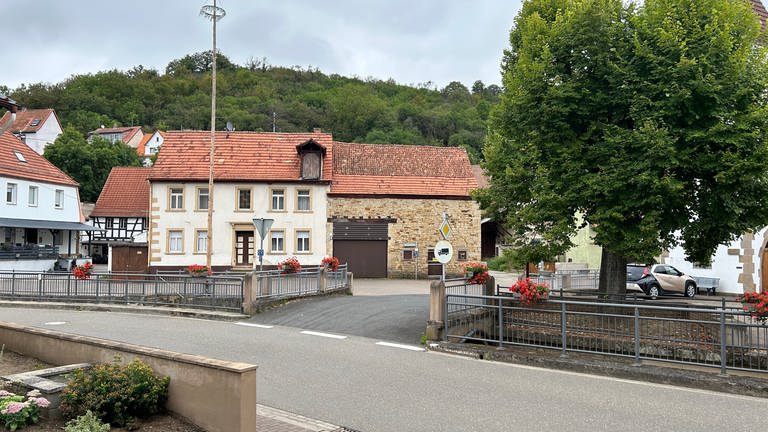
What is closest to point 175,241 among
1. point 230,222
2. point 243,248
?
point 230,222

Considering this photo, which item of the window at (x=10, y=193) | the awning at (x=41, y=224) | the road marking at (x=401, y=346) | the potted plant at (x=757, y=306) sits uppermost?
the window at (x=10, y=193)

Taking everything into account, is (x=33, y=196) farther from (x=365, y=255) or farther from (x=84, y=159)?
(x=365, y=255)

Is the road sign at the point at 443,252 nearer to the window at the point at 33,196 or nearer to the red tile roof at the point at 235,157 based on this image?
the red tile roof at the point at 235,157

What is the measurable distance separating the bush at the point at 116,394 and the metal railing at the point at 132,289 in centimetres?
1118

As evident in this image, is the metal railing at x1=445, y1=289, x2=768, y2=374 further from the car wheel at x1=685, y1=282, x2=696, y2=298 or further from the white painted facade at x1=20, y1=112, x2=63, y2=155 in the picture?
the white painted facade at x1=20, y1=112, x2=63, y2=155

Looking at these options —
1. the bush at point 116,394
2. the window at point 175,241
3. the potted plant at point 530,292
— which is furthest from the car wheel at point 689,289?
the window at point 175,241

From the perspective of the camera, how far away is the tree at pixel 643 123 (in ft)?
41.0

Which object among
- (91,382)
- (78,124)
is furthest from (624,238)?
(78,124)

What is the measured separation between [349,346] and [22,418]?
747 cm

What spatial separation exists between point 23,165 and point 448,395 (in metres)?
41.3

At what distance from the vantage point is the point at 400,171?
117 feet

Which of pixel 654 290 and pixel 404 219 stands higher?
pixel 404 219

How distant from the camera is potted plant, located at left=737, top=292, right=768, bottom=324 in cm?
962

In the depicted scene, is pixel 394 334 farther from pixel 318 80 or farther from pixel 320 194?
pixel 318 80
